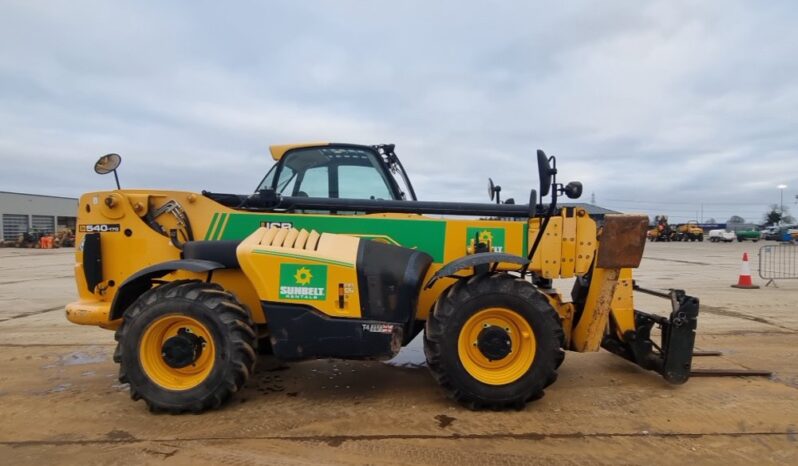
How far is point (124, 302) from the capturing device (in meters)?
4.42

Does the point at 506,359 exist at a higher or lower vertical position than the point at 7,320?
A: higher

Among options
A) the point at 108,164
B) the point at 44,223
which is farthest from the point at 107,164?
the point at 44,223

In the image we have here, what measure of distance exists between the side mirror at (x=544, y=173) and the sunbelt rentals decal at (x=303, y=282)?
5.92 feet

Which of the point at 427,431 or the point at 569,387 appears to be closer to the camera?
→ the point at 427,431

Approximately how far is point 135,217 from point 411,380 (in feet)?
9.36

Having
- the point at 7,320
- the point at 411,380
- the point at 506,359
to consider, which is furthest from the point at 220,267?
the point at 7,320

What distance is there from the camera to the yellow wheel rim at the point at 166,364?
4.04m

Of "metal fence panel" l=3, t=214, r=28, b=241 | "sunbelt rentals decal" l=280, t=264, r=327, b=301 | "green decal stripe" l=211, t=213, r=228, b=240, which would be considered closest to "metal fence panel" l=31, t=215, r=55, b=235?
→ "metal fence panel" l=3, t=214, r=28, b=241

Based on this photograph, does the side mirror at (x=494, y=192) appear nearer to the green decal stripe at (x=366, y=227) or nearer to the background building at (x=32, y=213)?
the green decal stripe at (x=366, y=227)

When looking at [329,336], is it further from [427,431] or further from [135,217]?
[135,217]

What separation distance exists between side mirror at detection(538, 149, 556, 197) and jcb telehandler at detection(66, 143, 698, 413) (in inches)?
0.5

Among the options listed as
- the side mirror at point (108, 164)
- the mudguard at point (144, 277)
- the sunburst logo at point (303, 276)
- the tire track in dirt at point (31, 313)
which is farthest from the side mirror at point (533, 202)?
the tire track in dirt at point (31, 313)

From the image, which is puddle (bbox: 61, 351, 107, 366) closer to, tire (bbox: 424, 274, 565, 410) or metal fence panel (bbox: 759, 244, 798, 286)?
tire (bbox: 424, 274, 565, 410)

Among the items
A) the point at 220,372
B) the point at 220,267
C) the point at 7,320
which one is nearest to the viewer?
the point at 220,372
